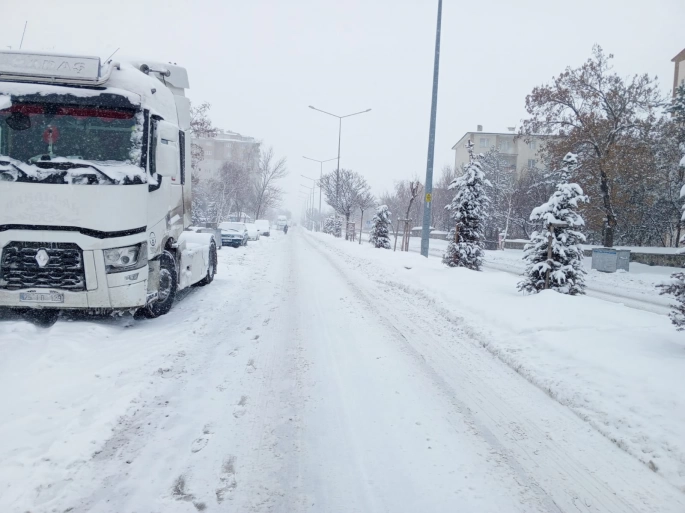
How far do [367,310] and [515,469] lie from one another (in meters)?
5.38

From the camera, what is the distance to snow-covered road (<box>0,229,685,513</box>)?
2.72 m

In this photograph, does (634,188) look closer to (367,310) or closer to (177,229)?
(367,310)

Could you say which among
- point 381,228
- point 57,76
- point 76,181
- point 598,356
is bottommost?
point 598,356

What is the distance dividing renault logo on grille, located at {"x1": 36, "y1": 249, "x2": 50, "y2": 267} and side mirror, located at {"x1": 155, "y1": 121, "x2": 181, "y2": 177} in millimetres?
1829

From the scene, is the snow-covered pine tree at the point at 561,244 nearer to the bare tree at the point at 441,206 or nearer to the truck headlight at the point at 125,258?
the truck headlight at the point at 125,258

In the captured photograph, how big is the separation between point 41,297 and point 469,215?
12969mm

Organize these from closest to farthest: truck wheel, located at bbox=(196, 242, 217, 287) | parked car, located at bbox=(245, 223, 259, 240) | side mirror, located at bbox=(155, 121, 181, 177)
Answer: side mirror, located at bbox=(155, 121, 181, 177) → truck wheel, located at bbox=(196, 242, 217, 287) → parked car, located at bbox=(245, 223, 259, 240)

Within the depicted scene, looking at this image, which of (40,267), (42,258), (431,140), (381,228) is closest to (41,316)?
(40,267)

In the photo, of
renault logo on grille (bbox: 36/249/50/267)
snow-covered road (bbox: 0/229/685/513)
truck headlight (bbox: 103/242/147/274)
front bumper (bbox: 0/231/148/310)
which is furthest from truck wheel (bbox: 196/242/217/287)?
renault logo on grille (bbox: 36/249/50/267)

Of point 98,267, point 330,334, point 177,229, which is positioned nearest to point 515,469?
point 330,334

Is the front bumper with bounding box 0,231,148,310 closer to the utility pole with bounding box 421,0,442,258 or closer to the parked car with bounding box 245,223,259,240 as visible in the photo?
the utility pole with bounding box 421,0,442,258

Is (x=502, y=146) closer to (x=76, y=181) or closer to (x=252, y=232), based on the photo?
(x=252, y=232)

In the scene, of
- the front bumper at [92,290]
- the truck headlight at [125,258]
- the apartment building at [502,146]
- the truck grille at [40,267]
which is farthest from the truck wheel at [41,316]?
the apartment building at [502,146]

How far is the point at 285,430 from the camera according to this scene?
355 cm
